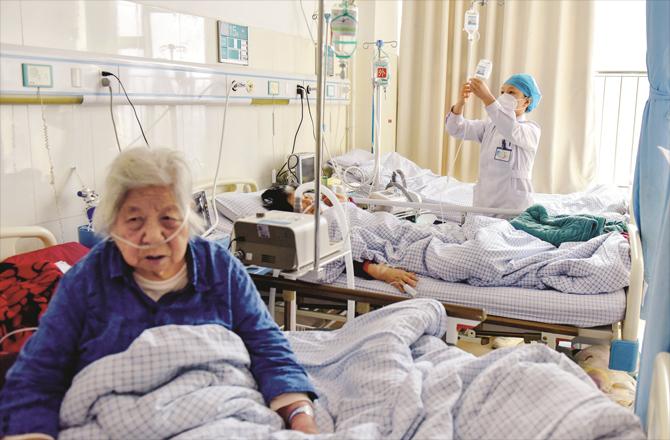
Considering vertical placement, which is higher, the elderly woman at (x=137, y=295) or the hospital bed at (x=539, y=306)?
the elderly woman at (x=137, y=295)

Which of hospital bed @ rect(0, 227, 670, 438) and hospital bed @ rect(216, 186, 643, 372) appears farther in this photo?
hospital bed @ rect(216, 186, 643, 372)

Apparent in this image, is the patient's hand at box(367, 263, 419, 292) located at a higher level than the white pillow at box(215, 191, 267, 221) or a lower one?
lower

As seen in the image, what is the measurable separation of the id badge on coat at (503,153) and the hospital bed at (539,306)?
3.44 feet

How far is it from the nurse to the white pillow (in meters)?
1.27

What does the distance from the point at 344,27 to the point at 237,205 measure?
1399mm

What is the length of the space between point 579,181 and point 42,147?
13.0ft

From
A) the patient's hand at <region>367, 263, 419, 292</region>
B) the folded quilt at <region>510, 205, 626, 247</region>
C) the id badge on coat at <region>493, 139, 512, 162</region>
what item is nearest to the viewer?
the patient's hand at <region>367, 263, 419, 292</region>

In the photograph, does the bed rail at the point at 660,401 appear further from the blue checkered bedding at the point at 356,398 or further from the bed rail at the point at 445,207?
the bed rail at the point at 445,207

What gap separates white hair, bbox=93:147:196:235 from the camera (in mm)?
1425

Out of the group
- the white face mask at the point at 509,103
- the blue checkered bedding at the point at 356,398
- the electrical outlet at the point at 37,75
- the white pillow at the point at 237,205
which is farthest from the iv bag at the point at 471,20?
the blue checkered bedding at the point at 356,398

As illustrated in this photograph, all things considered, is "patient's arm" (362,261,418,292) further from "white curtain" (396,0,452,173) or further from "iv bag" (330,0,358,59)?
"white curtain" (396,0,452,173)

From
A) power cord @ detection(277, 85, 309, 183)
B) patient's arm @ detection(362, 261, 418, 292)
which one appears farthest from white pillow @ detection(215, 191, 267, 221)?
power cord @ detection(277, 85, 309, 183)

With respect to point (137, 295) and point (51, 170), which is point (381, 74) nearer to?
point (51, 170)

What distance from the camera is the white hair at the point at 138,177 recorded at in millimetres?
1425
